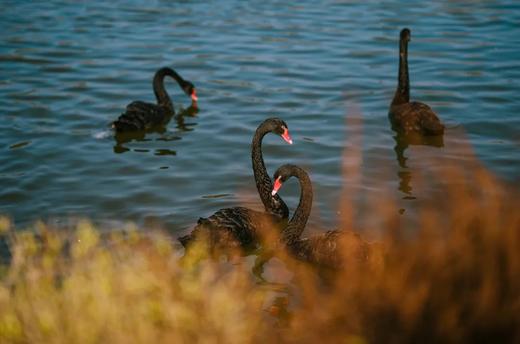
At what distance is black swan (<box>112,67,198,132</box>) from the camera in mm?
12828

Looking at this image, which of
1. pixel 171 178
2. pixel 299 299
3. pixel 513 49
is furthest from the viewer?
pixel 513 49

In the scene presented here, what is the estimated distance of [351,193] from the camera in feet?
33.8

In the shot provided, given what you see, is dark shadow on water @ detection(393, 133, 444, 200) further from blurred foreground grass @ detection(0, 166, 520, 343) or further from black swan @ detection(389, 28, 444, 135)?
blurred foreground grass @ detection(0, 166, 520, 343)

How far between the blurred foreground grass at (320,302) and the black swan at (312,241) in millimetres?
1893

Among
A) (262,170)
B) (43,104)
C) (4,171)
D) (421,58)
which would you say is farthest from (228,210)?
(421,58)

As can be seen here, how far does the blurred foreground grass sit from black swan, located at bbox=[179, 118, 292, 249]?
2.92 meters

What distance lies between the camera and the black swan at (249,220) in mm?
8344

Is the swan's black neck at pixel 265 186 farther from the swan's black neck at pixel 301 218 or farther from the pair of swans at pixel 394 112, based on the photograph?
the pair of swans at pixel 394 112

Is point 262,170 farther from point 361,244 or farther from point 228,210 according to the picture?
point 361,244

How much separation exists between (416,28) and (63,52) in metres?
7.74

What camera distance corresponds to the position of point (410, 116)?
12.2 m

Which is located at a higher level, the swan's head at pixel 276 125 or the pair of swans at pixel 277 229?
the swan's head at pixel 276 125

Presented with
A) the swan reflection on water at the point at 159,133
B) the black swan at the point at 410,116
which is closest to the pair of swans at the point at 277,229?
the black swan at the point at 410,116

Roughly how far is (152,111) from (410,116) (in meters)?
4.16
